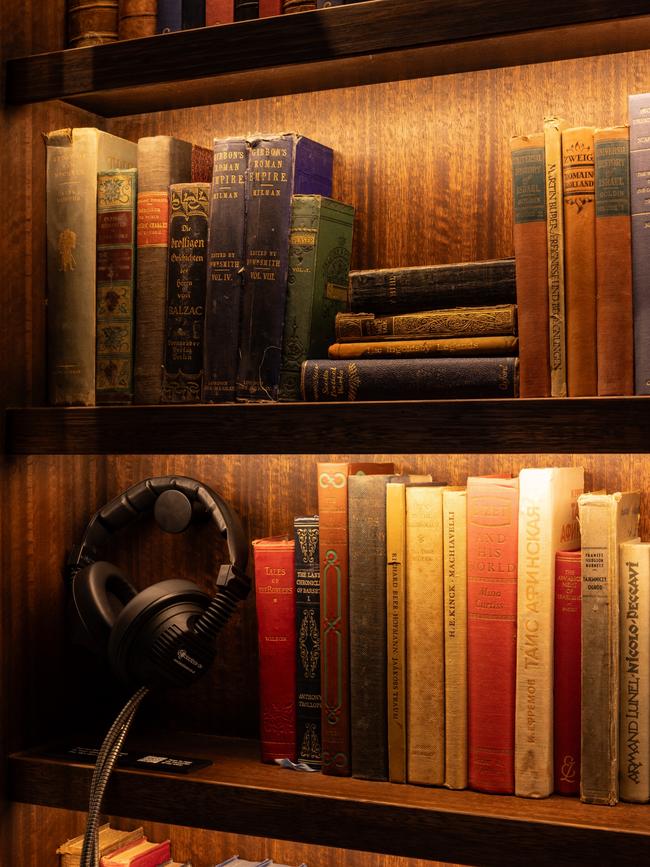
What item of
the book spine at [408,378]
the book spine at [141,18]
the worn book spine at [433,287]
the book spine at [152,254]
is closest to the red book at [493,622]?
the book spine at [408,378]

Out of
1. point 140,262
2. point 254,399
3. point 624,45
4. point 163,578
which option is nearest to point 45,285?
point 140,262

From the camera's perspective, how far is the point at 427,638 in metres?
1.13

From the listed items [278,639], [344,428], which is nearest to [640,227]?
[344,428]

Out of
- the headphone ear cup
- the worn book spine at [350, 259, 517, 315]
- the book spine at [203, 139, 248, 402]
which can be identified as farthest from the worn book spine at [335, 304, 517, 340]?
the headphone ear cup

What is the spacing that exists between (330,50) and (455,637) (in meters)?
0.66

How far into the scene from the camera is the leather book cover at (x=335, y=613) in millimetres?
1168

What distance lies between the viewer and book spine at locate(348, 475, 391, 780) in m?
1.15

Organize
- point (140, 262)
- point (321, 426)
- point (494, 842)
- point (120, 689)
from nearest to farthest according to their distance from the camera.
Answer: point (494, 842), point (321, 426), point (140, 262), point (120, 689)

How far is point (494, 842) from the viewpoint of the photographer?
1042mm

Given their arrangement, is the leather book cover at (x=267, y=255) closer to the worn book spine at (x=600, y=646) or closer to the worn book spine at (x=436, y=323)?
the worn book spine at (x=436, y=323)

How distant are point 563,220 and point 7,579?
785 mm

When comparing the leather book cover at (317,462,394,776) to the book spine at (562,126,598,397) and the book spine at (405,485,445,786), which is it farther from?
the book spine at (562,126,598,397)

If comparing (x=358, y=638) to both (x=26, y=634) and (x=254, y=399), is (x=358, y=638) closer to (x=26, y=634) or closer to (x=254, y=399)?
(x=254, y=399)

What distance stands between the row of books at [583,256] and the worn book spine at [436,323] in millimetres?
29
